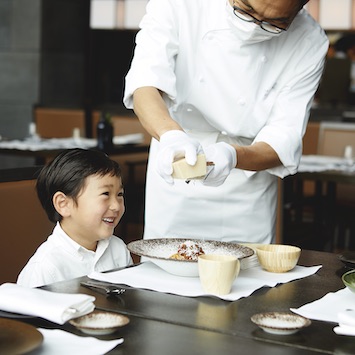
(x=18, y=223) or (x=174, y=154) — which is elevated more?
(x=174, y=154)

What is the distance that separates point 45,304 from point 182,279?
0.44 meters

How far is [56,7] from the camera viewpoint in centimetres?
783

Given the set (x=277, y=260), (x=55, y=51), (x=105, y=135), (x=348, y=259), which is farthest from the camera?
(x=55, y=51)

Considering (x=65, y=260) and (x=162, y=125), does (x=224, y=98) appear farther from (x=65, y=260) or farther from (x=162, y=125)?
(x=65, y=260)

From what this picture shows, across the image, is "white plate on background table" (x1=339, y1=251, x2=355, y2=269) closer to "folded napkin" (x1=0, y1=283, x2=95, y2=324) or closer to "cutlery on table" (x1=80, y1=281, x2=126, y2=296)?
"cutlery on table" (x1=80, y1=281, x2=126, y2=296)

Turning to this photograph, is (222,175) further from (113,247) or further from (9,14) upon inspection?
(9,14)

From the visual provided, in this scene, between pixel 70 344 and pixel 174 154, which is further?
pixel 174 154

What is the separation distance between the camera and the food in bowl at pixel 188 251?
6.03 feet

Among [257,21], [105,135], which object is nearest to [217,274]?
[257,21]

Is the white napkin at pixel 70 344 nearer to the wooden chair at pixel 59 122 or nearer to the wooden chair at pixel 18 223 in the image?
the wooden chair at pixel 18 223

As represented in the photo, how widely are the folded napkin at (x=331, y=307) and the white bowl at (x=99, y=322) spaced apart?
36 cm

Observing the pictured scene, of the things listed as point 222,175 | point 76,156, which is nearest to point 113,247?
point 76,156

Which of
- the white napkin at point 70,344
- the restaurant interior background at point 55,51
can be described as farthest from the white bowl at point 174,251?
the restaurant interior background at point 55,51

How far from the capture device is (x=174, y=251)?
76.1 inches
